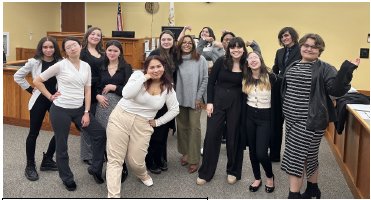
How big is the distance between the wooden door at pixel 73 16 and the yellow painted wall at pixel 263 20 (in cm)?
17

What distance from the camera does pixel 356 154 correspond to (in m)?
3.17

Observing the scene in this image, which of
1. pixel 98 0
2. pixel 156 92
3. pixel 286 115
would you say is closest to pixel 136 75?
pixel 156 92

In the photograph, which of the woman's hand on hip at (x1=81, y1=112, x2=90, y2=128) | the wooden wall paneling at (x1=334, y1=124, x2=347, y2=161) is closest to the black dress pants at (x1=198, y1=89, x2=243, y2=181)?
the woman's hand on hip at (x1=81, y1=112, x2=90, y2=128)

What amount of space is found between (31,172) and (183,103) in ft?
4.72

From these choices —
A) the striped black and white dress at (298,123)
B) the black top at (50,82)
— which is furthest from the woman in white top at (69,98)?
the striped black and white dress at (298,123)

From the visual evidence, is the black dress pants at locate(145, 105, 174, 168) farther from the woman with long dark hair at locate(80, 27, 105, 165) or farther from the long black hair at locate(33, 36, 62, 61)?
the long black hair at locate(33, 36, 62, 61)

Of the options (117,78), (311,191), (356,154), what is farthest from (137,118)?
(356,154)

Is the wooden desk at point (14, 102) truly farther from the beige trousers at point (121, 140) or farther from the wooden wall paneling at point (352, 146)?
the wooden wall paneling at point (352, 146)

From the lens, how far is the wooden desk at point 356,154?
2.83 m

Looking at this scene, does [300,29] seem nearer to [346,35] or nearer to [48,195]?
[346,35]

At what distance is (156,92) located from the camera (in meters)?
2.85

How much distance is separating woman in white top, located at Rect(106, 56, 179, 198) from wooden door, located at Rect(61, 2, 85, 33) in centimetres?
743

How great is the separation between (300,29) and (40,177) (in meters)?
6.24

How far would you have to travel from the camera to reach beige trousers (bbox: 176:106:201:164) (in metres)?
3.44
